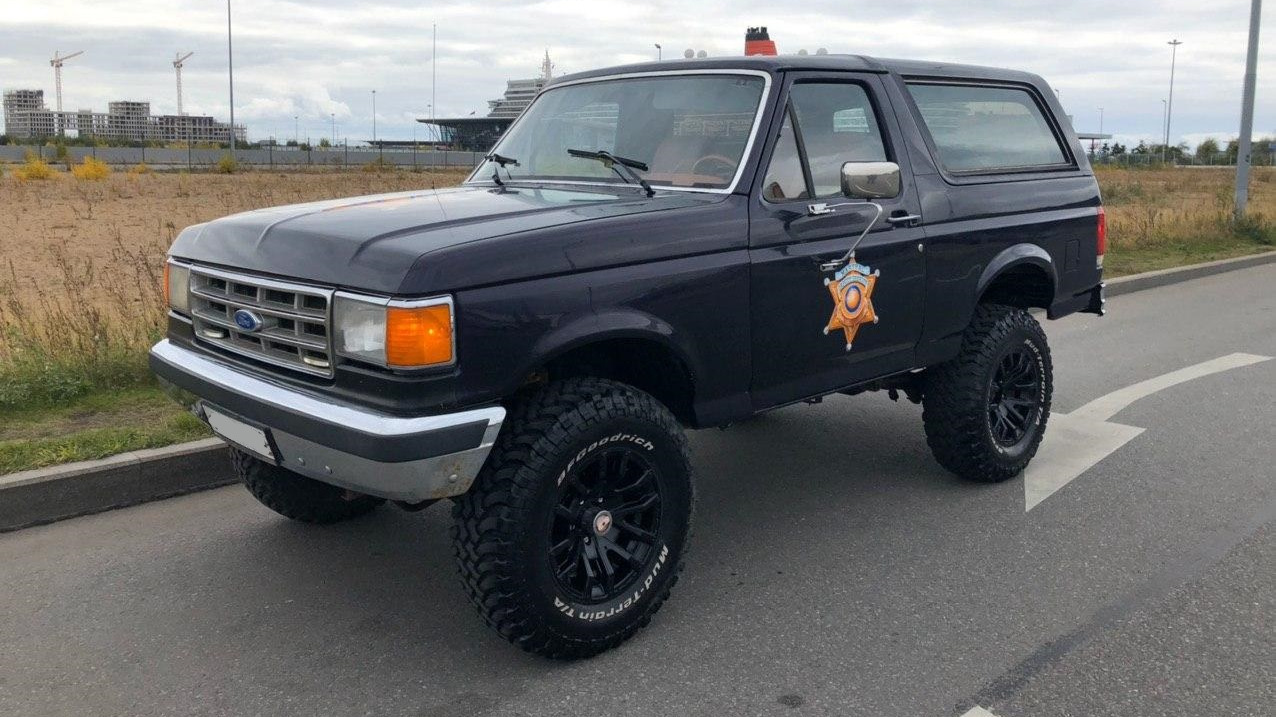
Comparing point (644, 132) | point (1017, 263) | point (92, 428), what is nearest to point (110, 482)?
point (92, 428)

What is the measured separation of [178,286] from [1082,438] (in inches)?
191

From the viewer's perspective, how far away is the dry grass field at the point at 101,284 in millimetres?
5543

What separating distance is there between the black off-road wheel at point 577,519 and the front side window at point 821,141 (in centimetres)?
113

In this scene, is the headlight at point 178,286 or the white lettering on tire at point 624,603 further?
the headlight at point 178,286

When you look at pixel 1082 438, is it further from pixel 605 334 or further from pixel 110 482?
pixel 110 482

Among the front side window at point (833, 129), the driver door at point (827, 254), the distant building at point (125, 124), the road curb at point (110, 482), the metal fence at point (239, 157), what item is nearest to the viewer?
A: the driver door at point (827, 254)

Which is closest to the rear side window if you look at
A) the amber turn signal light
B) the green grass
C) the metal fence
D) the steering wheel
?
the steering wheel

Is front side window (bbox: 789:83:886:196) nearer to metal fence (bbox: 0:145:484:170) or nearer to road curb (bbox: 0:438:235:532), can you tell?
road curb (bbox: 0:438:235:532)

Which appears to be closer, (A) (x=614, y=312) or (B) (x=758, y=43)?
(A) (x=614, y=312)

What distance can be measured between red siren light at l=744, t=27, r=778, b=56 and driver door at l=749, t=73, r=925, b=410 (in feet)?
2.63

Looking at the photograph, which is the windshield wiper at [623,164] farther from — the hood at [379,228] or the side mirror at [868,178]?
the side mirror at [868,178]

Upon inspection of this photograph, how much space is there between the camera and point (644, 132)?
4.35 metres

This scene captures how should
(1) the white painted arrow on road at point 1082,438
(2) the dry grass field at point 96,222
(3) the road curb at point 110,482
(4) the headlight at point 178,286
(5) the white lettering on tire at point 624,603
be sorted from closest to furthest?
1. (5) the white lettering on tire at point 624,603
2. (4) the headlight at point 178,286
3. (3) the road curb at point 110,482
4. (1) the white painted arrow on road at point 1082,438
5. (2) the dry grass field at point 96,222

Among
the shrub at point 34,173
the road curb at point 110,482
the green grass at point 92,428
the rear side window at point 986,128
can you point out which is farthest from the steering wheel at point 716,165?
the shrub at point 34,173
